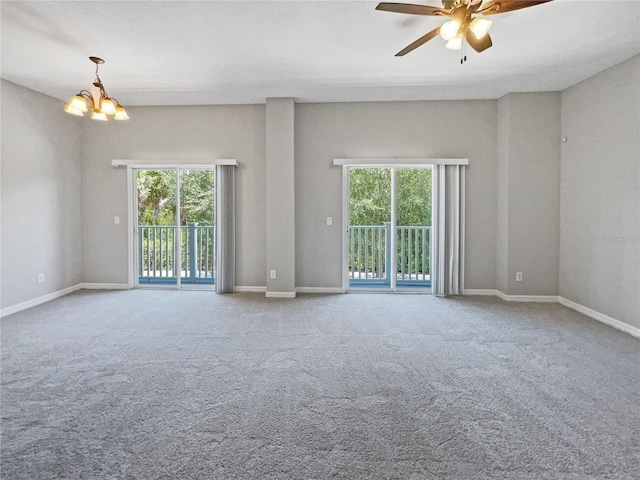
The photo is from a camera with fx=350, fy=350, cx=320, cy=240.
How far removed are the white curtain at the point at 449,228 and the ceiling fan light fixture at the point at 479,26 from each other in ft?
8.96

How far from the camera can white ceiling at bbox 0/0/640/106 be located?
2834 millimetres

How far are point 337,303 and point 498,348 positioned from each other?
2091 millimetres

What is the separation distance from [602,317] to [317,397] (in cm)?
361

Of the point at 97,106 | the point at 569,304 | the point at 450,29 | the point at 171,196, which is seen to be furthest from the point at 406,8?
the point at 171,196

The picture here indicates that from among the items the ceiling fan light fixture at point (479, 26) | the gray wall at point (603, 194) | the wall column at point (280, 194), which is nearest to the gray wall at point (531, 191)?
the gray wall at point (603, 194)

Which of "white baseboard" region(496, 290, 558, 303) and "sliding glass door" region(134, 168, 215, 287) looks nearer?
"white baseboard" region(496, 290, 558, 303)

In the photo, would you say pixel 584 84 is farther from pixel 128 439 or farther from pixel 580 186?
pixel 128 439

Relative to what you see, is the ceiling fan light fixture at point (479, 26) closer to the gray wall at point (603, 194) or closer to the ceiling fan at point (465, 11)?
the ceiling fan at point (465, 11)

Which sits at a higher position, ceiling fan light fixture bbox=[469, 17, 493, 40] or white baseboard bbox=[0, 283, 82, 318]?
ceiling fan light fixture bbox=[469, 17, 493, 40]

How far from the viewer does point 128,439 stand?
1.91 meters

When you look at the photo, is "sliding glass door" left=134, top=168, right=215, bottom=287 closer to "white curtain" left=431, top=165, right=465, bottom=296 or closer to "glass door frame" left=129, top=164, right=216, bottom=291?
"glass door frame" left=129, top=164, right=216, bottom=291

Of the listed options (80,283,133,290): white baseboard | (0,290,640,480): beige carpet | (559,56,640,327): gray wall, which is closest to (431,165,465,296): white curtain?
(0,290,640,480): beige carpet

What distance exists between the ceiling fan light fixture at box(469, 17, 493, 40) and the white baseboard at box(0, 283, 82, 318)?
18.4 ft

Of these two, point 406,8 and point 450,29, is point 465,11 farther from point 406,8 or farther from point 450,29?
point 406,8
